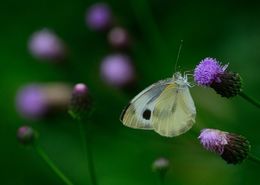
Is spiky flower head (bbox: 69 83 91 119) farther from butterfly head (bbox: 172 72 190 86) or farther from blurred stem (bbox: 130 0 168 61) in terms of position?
blurred stem (bbox: 130 0 168 61)

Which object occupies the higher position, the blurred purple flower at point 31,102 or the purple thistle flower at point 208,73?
the purple thistle flower at point 208,73

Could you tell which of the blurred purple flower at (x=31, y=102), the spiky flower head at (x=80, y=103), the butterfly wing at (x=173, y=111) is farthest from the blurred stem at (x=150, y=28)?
the butterfly wing at (x=173, y=111)

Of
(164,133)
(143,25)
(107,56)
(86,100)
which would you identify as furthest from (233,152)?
(107,56)

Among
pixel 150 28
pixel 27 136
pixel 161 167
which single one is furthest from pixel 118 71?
pixel 161 167

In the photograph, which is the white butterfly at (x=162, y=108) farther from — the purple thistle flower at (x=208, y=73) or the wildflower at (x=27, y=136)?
the wildflower at (x=27, y=136)

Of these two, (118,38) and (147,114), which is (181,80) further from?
(118,38)

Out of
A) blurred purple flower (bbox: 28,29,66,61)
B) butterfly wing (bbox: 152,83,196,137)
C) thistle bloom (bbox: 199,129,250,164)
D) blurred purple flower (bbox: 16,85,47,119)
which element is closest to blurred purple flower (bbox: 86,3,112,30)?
blurred purple flower (bbox: 28,29,66,61)

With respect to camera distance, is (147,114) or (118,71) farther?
Answer: (118,71)

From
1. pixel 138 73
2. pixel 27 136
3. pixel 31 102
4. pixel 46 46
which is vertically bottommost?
pixel 31 102
